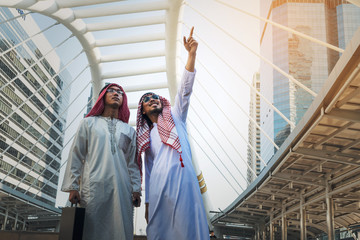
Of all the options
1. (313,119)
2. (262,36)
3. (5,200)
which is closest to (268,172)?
(313,119)

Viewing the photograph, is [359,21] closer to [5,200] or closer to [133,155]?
[5,200]

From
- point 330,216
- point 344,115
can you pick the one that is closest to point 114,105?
point 344,115

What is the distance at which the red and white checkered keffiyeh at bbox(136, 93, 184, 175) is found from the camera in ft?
11.1

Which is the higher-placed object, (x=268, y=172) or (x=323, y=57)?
(x=323, y=57)

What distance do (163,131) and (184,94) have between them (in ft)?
1.19

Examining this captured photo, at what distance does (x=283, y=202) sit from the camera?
15102 mm

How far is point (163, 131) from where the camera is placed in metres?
3.46

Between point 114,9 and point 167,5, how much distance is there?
Result: 164cm

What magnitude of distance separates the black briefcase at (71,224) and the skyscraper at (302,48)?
74877 mm

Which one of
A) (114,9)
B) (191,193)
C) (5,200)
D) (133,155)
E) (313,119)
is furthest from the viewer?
(5,200)

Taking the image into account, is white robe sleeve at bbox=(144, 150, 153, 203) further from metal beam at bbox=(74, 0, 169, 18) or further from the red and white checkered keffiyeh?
metal beam at bbox=(74, 0, 169, 18)

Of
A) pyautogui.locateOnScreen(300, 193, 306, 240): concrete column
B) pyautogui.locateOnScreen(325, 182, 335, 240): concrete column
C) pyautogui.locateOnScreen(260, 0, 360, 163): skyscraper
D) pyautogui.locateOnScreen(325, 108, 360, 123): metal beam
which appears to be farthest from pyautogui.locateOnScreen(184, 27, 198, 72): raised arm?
pyautogui.locateOnScreen(260, 0, 360, 163): skyscraper

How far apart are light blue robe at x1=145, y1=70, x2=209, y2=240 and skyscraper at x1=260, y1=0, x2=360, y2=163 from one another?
74.2 metres

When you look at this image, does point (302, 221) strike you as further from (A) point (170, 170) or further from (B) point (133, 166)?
(A) point (170, 170)
